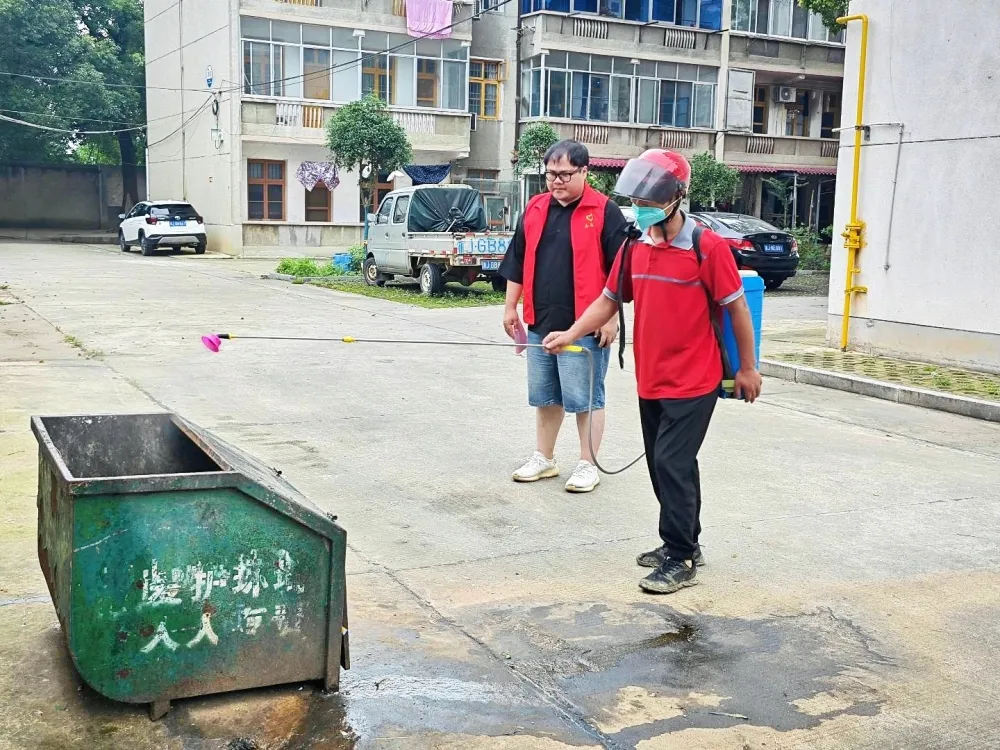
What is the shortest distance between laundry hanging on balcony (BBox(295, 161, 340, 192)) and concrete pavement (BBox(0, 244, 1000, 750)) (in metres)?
24.8

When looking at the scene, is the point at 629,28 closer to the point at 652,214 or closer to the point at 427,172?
the point at 427,172

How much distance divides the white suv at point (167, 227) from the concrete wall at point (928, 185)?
24.2 meters

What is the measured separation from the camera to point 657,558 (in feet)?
16.6

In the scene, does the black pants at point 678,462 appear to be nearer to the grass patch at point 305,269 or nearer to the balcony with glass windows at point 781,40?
the grass patch at point 305,269

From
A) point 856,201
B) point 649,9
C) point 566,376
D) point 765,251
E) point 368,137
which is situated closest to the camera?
point 566,376

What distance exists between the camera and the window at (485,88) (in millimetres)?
37312

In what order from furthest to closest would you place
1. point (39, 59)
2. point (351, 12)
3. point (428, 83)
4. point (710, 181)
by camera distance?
point (39, 59) < point (428, 83) < point (351, 12) < point (710, 181)

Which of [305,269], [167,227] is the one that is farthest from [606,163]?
[305,269]

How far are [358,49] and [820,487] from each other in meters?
30.8

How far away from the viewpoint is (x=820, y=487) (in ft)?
22.0

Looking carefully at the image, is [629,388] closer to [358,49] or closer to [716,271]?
[716,271]

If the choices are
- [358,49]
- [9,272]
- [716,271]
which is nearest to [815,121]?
[358,49]

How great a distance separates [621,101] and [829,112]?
9380 mm

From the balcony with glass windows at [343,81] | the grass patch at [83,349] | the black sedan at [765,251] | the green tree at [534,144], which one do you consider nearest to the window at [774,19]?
the green tree at [534,144]
